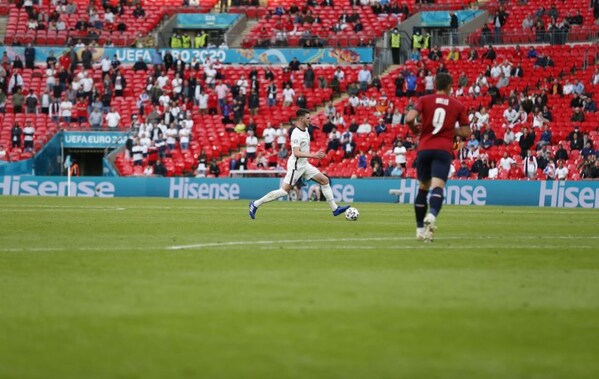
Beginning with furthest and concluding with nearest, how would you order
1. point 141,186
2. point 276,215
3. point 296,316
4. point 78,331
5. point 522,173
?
point 141,186 < point 522,173 < point 276,215 < point 296,316 < point 78,331

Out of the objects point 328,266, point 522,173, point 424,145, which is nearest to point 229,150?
point 522,173

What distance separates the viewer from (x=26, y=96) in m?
53.7

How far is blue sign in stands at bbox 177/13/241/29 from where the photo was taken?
2338 inches

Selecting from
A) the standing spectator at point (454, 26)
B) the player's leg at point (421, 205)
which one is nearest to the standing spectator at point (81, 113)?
the standing spectator at point (454, 26)

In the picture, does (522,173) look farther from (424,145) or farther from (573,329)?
(573,329)

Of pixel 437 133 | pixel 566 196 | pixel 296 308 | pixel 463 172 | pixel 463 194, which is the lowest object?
pixel 463 194

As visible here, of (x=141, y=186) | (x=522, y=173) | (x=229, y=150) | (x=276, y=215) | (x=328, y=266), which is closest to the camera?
(x=328, y=266)

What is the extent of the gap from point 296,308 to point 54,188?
3704 centimetres

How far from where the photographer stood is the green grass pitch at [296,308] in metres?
6.82

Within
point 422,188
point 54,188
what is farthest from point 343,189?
point 422,188

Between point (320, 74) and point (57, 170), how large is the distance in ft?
41.5

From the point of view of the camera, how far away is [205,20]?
5981 cm

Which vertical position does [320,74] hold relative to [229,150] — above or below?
above

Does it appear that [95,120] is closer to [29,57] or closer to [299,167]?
[29,57]
